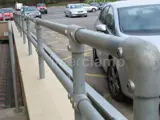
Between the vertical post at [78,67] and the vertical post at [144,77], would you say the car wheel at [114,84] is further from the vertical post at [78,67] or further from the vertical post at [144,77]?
the vertical post at [144,77]

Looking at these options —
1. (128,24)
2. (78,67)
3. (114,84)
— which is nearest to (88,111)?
(78,67)

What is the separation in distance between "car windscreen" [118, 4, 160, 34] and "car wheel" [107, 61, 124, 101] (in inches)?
31.1

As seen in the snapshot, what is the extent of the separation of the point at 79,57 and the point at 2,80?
7.61 meters

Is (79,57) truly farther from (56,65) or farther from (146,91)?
(56,65)

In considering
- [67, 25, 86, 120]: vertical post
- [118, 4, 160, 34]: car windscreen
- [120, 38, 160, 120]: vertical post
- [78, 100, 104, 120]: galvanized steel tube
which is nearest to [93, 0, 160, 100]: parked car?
[118, 4, 160, 34]: car windscreen

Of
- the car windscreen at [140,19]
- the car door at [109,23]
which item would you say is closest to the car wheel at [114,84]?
the car door at [109,23]

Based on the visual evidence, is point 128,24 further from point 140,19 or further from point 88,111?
point 88,111

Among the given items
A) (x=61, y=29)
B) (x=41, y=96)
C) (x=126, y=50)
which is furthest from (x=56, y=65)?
(x=126, y=50)

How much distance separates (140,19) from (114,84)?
133cm

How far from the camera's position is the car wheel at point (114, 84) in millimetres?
4988

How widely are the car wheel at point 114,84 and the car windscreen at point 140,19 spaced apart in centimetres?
79

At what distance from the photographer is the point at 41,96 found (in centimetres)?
398

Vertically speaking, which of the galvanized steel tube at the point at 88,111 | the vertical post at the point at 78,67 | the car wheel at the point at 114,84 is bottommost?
the car wheel at the point at 114,84

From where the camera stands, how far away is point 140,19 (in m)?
5.69
